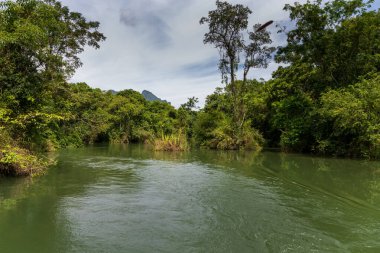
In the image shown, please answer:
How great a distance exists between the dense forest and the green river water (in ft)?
7.73

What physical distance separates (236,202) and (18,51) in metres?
8.87

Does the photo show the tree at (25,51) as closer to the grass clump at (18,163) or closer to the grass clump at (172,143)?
the grass clump at (18,163)

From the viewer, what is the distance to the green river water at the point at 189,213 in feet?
15.9

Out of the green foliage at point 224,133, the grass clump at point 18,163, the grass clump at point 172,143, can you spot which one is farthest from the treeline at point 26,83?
the green foliage at point 224,133

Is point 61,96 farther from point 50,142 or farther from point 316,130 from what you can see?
point 316,130

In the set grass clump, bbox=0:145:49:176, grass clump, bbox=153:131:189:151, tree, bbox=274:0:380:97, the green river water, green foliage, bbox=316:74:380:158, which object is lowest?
the green river water

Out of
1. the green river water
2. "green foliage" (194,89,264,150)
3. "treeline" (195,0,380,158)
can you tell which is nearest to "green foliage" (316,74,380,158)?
"treeline" (195,0,380,158)

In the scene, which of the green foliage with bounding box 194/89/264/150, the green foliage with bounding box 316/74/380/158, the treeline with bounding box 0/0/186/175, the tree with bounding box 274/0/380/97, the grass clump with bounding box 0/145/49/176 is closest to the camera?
the grass clump with bounding box 0/145/49/176

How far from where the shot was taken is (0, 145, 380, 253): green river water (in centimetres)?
483

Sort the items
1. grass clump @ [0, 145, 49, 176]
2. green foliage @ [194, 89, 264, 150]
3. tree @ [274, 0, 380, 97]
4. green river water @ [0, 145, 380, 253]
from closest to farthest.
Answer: green river water @ [0, 145, 380, 253] < grass clump @ [0, 145, 49, 176] < tree @ [274, 0, 380, 97] < green foliage @ [194, 89, 264, 150]

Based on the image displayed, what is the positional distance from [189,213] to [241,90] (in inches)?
822

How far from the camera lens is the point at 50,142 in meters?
20.8

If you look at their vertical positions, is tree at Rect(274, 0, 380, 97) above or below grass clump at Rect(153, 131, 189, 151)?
above

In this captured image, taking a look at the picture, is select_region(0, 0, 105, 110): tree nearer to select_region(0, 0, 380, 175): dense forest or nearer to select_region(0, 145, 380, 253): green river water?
select_region(0, 0, 380, 175): dense forest
